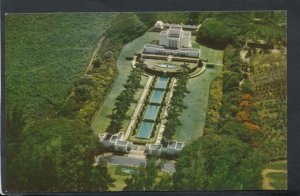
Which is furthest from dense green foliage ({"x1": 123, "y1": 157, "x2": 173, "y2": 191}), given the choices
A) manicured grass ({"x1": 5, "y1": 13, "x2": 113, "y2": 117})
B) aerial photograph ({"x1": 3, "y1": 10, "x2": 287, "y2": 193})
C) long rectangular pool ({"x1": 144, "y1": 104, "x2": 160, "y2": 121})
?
manicured grass ({"x1": 5, "y1": 13, "x2": 113, "y2": 117})

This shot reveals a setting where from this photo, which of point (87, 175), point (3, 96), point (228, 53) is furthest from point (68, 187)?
point (228, 53)

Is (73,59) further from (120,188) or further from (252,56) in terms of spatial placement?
(252,56)

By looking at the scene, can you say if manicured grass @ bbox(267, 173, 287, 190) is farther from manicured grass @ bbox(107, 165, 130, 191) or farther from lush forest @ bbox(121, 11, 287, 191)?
manicured grass @ bbox(107, 165, 130, 191)

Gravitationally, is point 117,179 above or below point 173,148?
below

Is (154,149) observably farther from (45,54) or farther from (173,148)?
(45,54)

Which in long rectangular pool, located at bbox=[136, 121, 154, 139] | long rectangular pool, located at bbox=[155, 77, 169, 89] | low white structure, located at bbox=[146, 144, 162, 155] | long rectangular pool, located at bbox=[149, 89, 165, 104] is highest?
long rectangular pool, located at bbox=[155, 77, 169, 89]

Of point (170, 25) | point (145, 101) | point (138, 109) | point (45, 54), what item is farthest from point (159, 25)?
point (45, 54)
